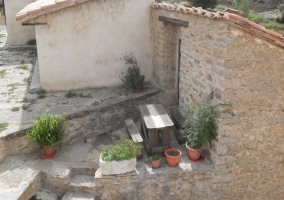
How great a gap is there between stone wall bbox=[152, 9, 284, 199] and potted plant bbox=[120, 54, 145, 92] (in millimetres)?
1869

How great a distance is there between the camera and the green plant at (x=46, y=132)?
5758 mm

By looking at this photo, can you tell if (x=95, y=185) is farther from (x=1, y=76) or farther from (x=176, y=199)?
(x=1, y=76)

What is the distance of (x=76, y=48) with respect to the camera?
309 inches

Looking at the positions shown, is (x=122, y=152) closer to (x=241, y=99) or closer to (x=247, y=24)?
(x=241, y=99)

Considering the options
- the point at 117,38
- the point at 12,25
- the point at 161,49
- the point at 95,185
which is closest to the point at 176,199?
the point at 95,185

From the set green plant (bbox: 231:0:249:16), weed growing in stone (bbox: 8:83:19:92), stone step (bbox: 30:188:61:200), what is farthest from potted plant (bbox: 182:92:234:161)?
green plant (bbox: 231:0:249:16)

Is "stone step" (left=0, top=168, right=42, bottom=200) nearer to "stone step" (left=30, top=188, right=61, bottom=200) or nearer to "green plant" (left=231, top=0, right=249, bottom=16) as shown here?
"stone step" (left=30, top=188, right=61, bottom=200)

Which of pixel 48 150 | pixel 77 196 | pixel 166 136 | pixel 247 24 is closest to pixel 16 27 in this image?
pixel 48 150

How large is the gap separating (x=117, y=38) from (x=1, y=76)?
13.3 ft

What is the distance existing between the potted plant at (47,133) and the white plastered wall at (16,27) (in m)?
8.63

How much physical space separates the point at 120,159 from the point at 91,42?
3.76 metres

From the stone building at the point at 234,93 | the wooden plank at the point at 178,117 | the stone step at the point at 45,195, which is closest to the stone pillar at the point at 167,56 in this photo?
the stone building at the point at 234,93

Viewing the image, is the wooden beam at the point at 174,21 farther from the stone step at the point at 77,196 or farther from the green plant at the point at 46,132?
the stone step at the point at 77,196

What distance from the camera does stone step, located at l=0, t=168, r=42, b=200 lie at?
5057 mm
